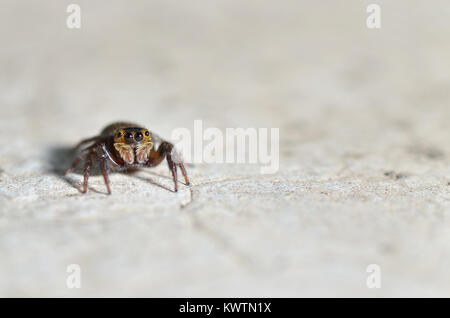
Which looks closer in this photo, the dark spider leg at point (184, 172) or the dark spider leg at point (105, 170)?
the dark spider leg at point (105, 170)

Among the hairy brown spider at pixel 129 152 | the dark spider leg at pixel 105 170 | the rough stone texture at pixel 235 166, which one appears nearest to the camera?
the rough stone texture at pixel 235 166

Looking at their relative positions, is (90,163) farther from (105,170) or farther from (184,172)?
(184,172)

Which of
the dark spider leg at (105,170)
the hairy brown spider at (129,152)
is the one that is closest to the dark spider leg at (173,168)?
the hairy brown spider at (129,152)

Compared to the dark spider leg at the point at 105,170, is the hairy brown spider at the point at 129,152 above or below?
above

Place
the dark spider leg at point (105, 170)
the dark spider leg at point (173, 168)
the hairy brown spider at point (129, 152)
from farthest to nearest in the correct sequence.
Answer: the hairy brown spider at point (129, 152) → the dark spider leg at point (173, 168) → the dark spider leg at point (105, 170)

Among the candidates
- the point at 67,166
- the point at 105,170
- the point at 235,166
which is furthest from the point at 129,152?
the point at 235,166

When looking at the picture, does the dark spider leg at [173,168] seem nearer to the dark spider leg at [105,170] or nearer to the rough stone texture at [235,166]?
the rough stone texture at [235,166]

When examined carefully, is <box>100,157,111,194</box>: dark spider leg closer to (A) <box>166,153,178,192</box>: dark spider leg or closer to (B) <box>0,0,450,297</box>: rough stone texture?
(B) <box>0,0,450,297</box>: rough stone texture
